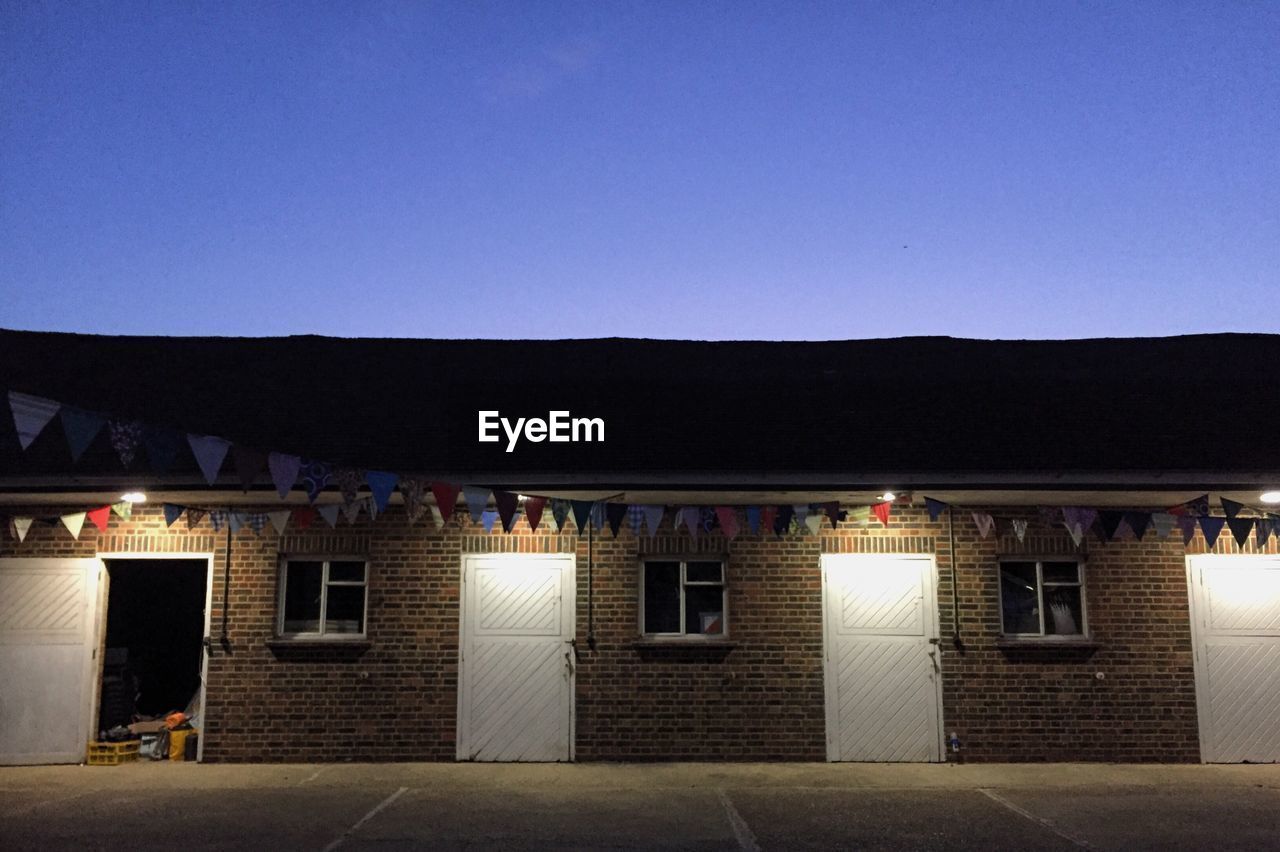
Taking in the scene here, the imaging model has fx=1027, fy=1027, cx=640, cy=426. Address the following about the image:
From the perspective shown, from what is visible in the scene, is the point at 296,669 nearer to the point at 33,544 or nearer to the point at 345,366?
the point at 33,544

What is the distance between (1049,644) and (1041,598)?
20.9 inches

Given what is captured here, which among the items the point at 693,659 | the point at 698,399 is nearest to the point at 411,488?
the point at 693,659

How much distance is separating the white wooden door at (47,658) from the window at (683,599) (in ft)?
19.7

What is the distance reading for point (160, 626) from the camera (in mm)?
15711

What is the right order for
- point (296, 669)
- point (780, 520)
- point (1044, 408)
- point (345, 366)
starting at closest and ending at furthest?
1. point (780, 520)
2. point (296, 669)
3. point (1044, 408)
4. point (345, 366)

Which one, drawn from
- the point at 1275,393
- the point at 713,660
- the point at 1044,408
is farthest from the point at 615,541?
the point at 1275,393

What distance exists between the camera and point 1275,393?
1242 cm

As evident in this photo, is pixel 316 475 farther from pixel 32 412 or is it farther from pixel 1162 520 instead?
pixel 1162 520

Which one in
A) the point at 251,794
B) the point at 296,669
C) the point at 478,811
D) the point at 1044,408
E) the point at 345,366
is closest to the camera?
the point at 478,811

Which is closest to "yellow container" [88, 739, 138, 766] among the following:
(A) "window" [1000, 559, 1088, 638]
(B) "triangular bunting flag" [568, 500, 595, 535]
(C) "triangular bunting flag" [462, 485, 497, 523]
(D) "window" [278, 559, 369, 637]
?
(D) "window" [278, 559, 369, 637]

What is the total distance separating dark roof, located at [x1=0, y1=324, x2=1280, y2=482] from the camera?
34.6 ft

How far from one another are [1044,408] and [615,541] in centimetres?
519

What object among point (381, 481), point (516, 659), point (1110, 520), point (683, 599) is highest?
point (381, 481)

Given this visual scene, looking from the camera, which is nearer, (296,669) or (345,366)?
(296,669)
